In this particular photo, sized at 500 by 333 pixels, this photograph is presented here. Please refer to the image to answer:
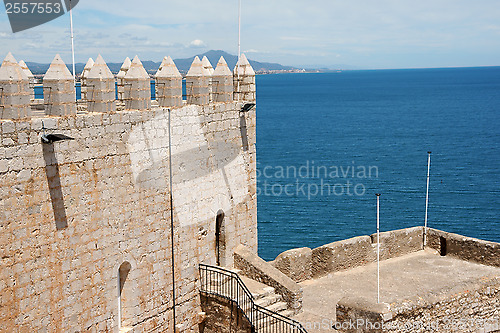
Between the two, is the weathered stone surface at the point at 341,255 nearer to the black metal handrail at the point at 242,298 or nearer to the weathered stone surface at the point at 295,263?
the weathered stone surface at the point at 295,263

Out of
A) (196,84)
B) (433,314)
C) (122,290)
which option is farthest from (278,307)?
(196,84)

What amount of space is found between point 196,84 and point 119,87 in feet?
7.01

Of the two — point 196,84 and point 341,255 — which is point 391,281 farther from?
point 196,84

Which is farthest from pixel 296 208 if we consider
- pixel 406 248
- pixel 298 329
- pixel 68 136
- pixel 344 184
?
pixel 68 136

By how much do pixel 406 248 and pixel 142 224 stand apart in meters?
11.5

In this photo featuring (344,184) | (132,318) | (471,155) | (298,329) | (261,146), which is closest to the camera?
(132,318)

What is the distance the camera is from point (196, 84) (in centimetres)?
1612

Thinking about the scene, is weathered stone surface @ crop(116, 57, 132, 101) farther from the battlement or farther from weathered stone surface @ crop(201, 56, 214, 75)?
weathered stone surface @ crop(201, 56, 214, 75)

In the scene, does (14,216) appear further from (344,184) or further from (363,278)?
(344,184)

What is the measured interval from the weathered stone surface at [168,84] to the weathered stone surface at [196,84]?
0.77 metres

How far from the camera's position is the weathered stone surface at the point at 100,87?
13180 mm

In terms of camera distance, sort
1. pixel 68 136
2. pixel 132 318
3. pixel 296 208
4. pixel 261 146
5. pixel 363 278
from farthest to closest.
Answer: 1. pixel 261 146
2. pixel 296 208
3. pixel 363 278
4. pixel 132 318
5. pixel 68 136

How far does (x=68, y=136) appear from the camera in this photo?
485 inches

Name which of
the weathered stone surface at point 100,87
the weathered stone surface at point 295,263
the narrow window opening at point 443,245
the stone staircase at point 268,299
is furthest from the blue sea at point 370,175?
the weathered stone surface at point 100,87
